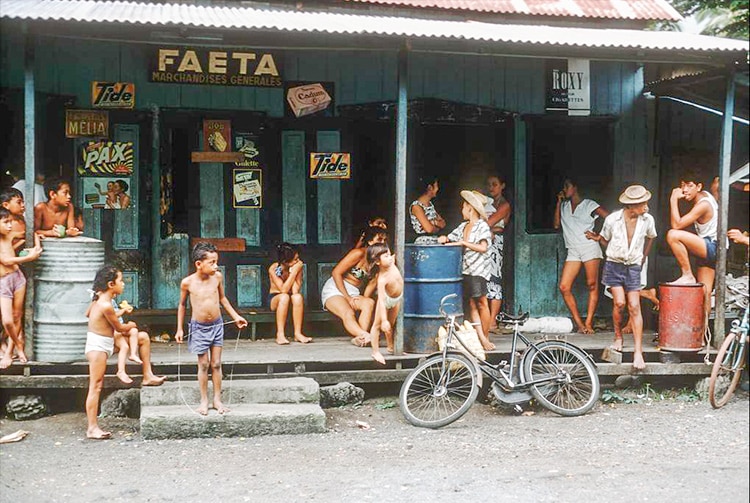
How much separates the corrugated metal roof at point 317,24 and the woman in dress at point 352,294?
210 cm

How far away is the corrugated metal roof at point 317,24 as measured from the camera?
736 cm

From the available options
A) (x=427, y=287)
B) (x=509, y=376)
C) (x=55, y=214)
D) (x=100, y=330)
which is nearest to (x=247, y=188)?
(x=55, y=214)

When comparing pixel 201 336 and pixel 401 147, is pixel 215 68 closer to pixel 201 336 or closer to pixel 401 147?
pixel 401 147

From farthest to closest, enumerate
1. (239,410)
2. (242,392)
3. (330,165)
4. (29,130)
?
(330,165)
(242,392)
(29,130)
(239,410)

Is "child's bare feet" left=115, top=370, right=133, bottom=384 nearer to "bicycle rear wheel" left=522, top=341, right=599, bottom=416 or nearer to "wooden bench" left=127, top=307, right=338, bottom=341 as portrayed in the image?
"wooden bench" left=127, top=307, right=338, bottom=341

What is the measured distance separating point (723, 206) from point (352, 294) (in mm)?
3904

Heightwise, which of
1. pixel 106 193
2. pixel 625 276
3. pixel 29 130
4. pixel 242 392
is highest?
pixel 29 130

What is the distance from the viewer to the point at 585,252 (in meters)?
10.2

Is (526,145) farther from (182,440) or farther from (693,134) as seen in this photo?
(182,440)

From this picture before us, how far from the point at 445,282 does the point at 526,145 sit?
290 cm

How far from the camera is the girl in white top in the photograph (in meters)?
10.2

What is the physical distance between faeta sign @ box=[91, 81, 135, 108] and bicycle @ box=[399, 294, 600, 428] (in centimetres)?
418

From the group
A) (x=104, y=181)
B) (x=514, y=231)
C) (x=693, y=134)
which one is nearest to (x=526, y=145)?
(x=514, y=231)

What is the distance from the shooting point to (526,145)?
10.5m
